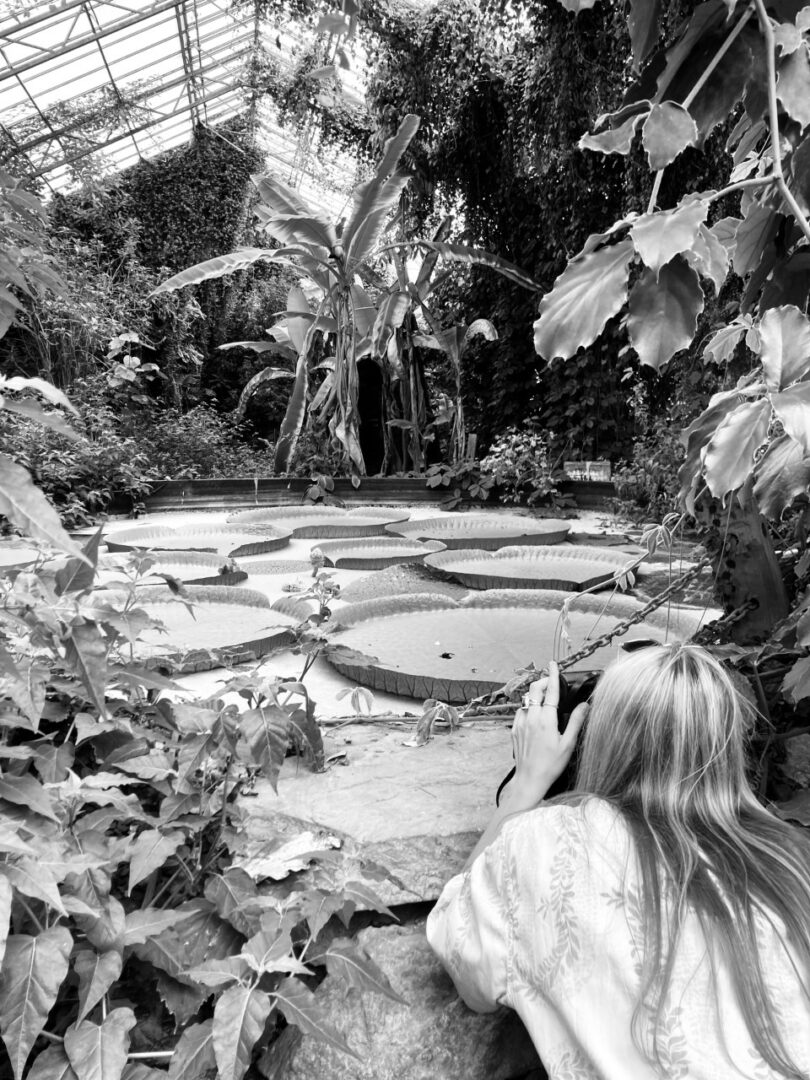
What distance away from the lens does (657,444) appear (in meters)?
6.45

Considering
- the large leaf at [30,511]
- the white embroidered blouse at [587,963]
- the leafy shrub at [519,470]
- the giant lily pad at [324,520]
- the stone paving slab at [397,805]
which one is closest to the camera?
the large leaf at [30,511]

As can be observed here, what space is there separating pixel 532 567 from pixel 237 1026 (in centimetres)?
312

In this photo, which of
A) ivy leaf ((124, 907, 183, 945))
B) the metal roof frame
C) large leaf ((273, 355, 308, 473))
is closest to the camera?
ivy leaf ((124, 907, 183, 945))

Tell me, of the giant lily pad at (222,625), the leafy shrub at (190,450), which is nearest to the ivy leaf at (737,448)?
the giant lily pad at (222,625)

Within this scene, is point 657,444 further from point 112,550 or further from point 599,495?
point 112,550

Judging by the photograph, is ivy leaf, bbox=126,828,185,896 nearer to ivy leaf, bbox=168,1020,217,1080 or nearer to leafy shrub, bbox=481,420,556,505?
ivy leaf, bbox=168,1020,217,1080

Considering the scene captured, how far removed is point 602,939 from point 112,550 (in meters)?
4.09

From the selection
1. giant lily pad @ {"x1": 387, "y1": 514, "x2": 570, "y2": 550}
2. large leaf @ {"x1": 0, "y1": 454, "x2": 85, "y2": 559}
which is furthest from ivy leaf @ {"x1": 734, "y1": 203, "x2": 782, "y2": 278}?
giant lily pad @ {"x1": 387, "y1": 514, "x2": 570, "y2": 550}

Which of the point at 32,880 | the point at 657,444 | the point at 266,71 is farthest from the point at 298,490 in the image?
the point at 266,71

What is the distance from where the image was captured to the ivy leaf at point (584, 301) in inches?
26.5

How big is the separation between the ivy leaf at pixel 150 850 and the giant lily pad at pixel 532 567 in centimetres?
247

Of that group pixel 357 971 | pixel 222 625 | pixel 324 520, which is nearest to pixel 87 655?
pixel 357 971

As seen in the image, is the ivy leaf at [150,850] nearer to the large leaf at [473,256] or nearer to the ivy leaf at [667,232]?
the ivy leaf at [667,232]

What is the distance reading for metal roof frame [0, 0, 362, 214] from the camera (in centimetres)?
941
